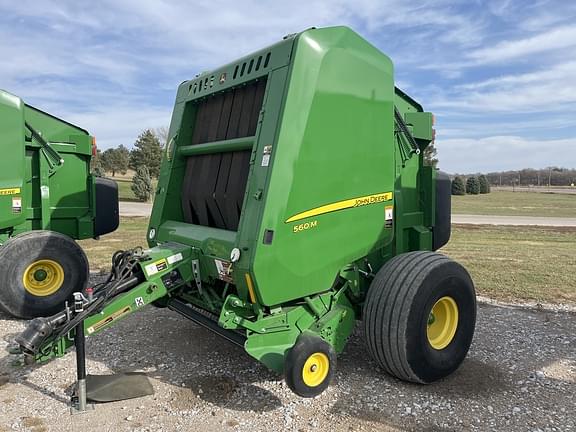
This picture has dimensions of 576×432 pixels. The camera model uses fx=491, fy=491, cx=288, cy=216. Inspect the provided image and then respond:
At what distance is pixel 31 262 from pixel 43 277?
29 cm

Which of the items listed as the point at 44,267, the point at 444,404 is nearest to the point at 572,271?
the point at 444,404

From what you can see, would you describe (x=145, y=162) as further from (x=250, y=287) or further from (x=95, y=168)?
(x=250, y=287)

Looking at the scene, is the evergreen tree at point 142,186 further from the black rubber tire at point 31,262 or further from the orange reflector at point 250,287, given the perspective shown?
the orange reflector at point 250,287

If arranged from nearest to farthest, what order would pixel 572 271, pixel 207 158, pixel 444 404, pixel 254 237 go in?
1. pixel 254 237
2. pixel 444 404
3. pixel 207 158
4. pixel 572 271

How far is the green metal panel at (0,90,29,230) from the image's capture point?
563 cm

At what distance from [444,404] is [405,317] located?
68 centimetres

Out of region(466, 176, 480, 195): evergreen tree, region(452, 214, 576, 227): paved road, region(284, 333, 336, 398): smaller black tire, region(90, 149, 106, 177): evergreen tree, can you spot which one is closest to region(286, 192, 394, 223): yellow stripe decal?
region(284, 333, 336, 398): smaller black tire

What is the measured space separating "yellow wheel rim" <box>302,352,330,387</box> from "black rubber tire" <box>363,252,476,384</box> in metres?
0.49

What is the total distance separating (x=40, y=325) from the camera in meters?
3.34

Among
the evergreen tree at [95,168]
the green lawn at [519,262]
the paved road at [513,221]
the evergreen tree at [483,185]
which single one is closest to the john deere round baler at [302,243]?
the green lawn at [519,262]

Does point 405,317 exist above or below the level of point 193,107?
below

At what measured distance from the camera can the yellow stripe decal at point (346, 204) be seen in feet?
11.4

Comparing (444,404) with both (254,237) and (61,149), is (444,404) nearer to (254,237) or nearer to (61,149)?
(254,237)

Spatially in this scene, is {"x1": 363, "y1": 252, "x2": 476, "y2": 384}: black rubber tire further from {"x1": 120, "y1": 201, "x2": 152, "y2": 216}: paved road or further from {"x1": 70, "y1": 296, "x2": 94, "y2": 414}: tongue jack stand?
{"x1": 120, "y1": 201, "x2": 152, "y2": 216}: paved road
